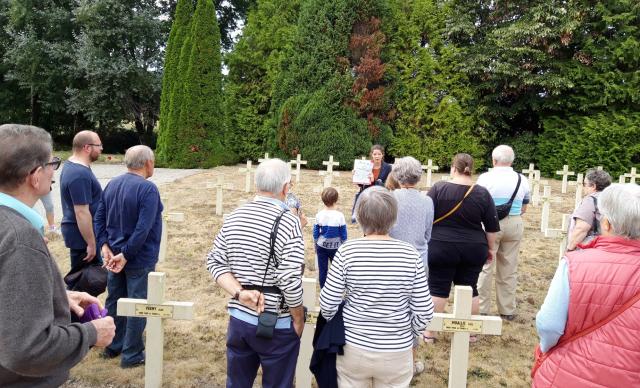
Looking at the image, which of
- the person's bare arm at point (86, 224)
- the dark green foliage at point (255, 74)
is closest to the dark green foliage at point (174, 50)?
the dark green foliage at point (255, 74)

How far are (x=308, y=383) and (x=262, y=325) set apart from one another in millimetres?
1063

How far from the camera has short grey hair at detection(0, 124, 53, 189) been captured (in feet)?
5.12

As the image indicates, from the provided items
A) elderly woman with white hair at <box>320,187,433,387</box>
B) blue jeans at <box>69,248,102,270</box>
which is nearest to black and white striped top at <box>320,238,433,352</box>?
elderly woman with white hair at <box>320,187,433,387</box>

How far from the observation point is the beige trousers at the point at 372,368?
7.72ft

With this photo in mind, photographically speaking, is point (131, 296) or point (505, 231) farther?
point (505, 231)

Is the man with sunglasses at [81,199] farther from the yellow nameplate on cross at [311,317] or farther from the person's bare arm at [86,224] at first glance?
the yellow nameplate on cross at [311,317]

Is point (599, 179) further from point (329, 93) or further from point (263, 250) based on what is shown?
point (329, 93)

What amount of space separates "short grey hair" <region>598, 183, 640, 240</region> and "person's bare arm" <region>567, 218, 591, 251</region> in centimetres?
225

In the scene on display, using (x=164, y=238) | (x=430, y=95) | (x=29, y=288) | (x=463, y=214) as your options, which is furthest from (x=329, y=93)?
(x=29, y=288)

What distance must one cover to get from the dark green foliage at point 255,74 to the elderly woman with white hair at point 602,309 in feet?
57.9

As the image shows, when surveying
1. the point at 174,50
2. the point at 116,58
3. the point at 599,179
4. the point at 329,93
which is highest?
the point at 116,58

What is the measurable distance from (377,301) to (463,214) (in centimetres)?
173

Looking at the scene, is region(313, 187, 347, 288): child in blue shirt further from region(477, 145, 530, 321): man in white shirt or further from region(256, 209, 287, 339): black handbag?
region(256, 209, 287, 339): black handbag

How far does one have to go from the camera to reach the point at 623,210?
194cm
